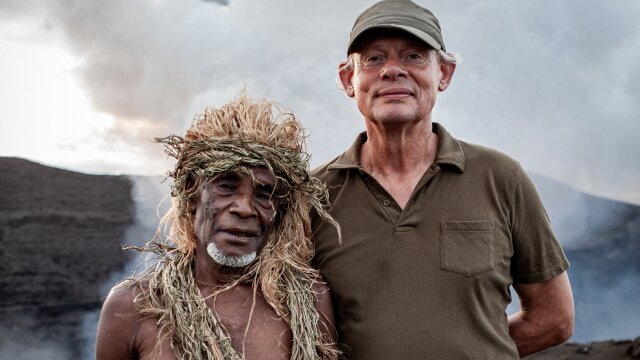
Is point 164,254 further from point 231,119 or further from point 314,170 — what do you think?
point 314,170

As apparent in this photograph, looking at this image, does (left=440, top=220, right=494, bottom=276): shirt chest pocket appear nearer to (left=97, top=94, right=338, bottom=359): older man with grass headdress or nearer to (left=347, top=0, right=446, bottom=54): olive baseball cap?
(left=97, top=94, right=338, bottom=359): older man with grass headdress

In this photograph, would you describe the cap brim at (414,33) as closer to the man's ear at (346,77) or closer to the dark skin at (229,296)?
the man's ear at (346,77)

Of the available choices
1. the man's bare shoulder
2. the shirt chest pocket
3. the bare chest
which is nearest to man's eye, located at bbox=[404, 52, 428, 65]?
the shirt chest pocket

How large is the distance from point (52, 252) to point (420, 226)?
71.1 feet

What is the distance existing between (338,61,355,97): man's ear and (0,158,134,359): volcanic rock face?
20116 millimetres

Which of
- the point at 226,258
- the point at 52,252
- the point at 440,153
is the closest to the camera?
the point at 226,258

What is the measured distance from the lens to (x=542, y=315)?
3861 millimetres

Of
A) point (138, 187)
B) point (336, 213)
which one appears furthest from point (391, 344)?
point (138, 187)

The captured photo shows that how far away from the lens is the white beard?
3.12m

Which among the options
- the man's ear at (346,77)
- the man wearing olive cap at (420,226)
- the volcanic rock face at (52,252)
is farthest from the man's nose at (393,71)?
the volcanic rock face at (52,252)

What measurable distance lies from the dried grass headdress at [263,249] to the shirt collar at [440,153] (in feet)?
0.80

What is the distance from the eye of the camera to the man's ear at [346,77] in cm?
387

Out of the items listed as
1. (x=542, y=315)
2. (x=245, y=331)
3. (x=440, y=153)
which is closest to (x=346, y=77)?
(x=440, y=153)

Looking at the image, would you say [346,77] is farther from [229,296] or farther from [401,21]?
[229,296]
